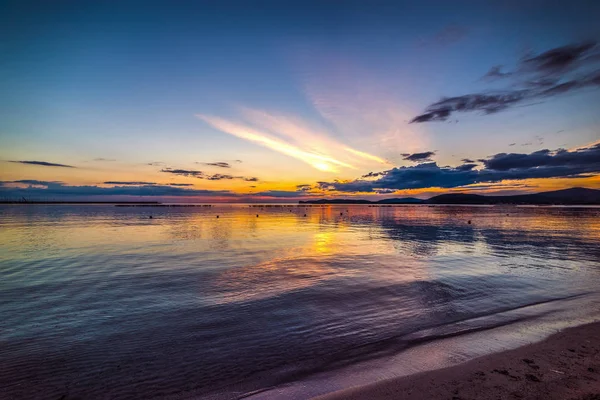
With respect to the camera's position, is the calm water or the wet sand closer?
the wet sand

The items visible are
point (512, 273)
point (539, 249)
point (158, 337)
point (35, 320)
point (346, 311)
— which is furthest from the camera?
point (539, 249)

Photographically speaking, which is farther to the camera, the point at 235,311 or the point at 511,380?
the point at 235,311

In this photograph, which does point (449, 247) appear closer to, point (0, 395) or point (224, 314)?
point (224, 314)

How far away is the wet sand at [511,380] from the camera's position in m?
5.69

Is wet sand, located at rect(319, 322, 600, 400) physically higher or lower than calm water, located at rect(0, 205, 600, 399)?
higher

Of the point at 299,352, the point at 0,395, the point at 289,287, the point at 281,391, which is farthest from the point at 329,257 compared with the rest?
the point at 0,395

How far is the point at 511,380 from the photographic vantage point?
20.3 ft

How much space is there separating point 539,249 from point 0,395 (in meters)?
33.9

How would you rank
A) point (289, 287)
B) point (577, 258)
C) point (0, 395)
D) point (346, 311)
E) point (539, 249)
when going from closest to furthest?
point (0, 395), point (346, 311), point (289, 287), point (577, 258), point (539, 249)

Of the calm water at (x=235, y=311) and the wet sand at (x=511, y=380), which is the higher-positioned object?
the wet sand at (x=511, y=380)

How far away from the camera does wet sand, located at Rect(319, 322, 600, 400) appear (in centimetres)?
569

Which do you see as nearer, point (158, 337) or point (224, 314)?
point (158, 337)

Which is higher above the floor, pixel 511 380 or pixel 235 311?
pixel 511 380

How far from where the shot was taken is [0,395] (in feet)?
20.3
